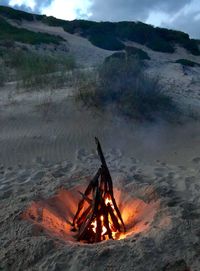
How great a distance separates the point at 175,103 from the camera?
8875 millimetres

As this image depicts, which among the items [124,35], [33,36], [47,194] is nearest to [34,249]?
[47,194]

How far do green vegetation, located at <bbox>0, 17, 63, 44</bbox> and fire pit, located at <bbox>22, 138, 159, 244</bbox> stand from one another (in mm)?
14275

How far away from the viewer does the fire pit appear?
4.14 m

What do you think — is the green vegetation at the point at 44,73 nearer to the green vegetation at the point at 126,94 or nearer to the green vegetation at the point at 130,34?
the green vegetation at the point at 126,94

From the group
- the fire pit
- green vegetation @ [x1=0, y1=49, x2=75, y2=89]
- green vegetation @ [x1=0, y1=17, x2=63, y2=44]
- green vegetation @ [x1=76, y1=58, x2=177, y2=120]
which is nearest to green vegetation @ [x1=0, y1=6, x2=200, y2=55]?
green vegetation @ [x1=0, y1=17, x2=63, y2=44]

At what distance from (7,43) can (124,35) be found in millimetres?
9745

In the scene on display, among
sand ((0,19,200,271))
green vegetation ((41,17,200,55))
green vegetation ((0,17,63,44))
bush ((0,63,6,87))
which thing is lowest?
green vegetation ((41,17,200,55))

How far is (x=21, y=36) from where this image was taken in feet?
63.7

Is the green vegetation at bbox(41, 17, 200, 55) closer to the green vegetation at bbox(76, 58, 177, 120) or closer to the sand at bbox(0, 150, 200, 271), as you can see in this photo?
the green vegetation at bbox(76, 58, 177, 120)

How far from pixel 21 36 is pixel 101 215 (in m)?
16.4

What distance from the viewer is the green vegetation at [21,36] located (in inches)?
735

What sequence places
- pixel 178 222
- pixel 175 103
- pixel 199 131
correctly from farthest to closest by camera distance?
pixel 175 103, pixel 199 131, pixel 178 222

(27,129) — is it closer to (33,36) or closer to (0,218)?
(0,218)

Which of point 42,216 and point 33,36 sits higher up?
point 42,216
